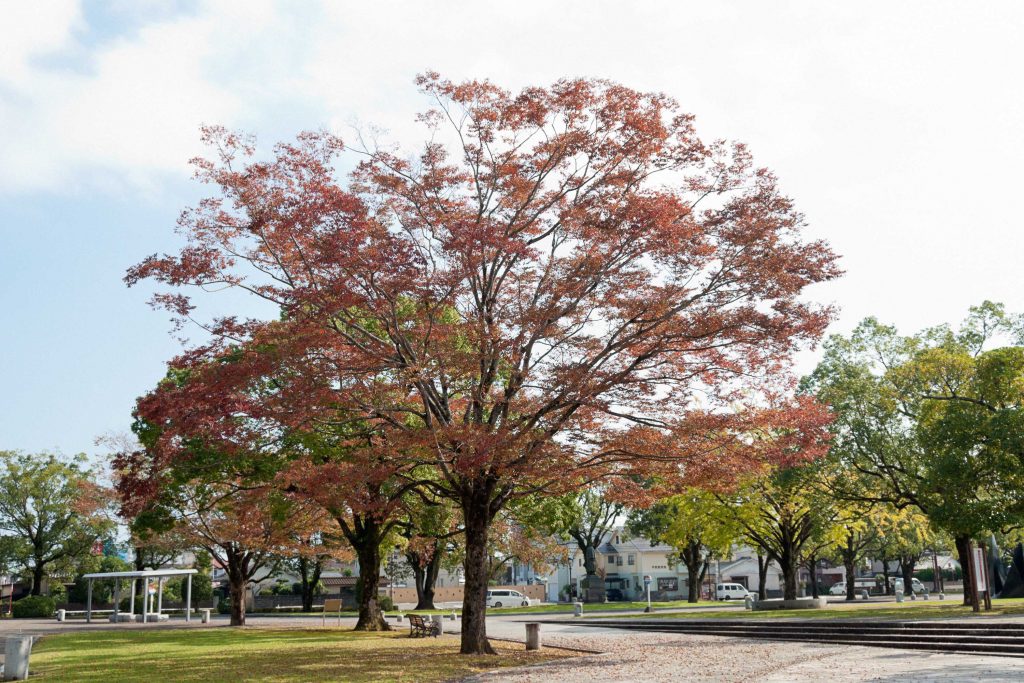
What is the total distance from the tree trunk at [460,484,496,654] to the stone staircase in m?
8.61

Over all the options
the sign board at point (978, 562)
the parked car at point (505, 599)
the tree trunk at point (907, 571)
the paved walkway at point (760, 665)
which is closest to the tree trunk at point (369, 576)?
the paved walkway at point (760, 665)

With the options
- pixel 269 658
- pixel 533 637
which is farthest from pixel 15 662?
pixel 533 637

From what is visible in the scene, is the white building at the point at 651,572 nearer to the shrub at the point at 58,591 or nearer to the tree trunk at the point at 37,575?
the shrub at the point at 58,591

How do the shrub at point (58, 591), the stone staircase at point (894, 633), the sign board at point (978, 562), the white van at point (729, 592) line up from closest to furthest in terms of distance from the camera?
1. the stone staircase at point (894, 633)
2. the sign board at point (978, 562)
3. the shrub at point (58, 591)
4. the white van at point (729, 592)

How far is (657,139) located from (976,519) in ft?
52.5

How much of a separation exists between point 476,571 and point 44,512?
152 feet

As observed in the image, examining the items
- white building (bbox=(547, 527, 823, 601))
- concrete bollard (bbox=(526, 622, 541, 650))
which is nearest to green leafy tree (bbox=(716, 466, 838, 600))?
concrete bollard (bbox=(526, 622, 541, 650))

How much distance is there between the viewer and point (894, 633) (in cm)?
2045

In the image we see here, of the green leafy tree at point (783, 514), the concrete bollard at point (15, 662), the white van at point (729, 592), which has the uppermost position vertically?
the green leafy tree at point (783, 514)

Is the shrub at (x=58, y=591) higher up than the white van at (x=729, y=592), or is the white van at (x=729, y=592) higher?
the shrub at (x=58, y=591)

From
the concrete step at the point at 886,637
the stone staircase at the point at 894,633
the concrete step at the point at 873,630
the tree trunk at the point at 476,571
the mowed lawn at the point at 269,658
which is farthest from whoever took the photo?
the tree trunk at the point at 476,571

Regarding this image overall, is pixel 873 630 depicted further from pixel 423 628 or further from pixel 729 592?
pixel 729 592

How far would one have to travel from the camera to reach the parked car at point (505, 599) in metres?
59.2

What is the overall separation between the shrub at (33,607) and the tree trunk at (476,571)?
144ft
